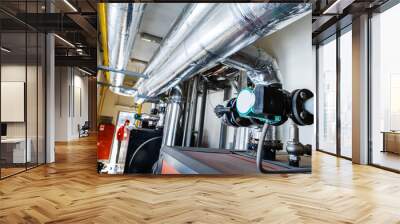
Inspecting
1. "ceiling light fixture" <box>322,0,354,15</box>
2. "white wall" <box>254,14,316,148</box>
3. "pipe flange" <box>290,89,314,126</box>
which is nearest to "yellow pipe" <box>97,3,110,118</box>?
"white wall" <box>254,14,316,148</box>

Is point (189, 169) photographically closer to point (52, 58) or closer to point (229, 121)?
point (229, 121)

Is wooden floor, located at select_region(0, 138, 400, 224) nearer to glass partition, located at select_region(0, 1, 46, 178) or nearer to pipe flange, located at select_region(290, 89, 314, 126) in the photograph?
glass partition, located at select_region(0, 1, 46, 178)

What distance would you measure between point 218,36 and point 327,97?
445 cm

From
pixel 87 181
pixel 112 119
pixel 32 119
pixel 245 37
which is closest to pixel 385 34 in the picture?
pixel 245 37

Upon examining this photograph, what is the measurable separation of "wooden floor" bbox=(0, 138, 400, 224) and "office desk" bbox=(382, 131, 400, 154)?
57cm

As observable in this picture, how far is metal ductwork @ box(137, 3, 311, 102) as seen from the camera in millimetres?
3098

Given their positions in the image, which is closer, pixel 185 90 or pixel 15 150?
pixel 185 90

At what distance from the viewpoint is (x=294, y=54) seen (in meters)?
3.92

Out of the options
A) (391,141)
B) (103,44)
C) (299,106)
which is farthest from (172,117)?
(391,141)

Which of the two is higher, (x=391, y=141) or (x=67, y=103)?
(x=67, y=103)

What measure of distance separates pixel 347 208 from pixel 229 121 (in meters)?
1.42

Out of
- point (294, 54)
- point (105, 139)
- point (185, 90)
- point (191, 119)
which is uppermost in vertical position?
point (294, 54)

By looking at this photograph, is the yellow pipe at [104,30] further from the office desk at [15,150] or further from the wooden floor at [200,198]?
the office desk at [15,150]

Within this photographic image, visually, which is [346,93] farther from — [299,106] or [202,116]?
[299,106]
